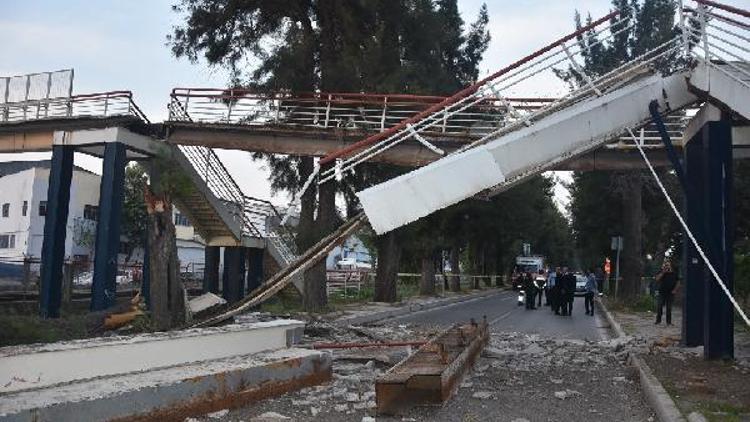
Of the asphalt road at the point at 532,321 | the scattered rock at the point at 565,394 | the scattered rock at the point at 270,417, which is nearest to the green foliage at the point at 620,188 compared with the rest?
the asphalt road at the point at 532,321

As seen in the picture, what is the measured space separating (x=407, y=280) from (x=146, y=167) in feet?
108

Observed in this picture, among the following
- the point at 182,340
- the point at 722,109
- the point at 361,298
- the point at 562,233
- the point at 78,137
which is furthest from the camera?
the point at 562,233

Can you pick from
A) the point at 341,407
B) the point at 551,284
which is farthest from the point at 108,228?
the point at 551,284

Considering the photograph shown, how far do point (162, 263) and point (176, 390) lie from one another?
6485 millimetres

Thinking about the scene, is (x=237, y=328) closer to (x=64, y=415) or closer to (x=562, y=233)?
(x=64, y=415)

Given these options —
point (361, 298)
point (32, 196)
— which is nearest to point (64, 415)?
point (361, 298)

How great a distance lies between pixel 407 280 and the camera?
5438 centimetres

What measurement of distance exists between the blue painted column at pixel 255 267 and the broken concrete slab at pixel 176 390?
15833 millimetres

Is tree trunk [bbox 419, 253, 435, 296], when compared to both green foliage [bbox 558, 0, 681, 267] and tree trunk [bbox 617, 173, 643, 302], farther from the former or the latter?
tree trunk [bbox 617, 173, 643, 302]

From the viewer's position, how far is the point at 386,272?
1240 inches

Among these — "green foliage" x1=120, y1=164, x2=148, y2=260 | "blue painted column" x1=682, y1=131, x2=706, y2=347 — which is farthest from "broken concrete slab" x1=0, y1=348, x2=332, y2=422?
"green foliage" x1=120, y1=164, x2=148, y2=260

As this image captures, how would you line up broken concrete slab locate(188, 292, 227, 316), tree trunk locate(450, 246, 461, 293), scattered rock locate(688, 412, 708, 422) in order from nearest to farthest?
1. scattered rock locate(688, 412, 708, 422)
2. broken concrete slab locate(188, 292, 227, 316)
3. tree trunk locate(450, 246, 461, 293)

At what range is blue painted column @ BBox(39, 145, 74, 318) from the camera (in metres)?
19.6

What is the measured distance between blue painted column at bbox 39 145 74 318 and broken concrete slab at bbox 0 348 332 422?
12432mm
